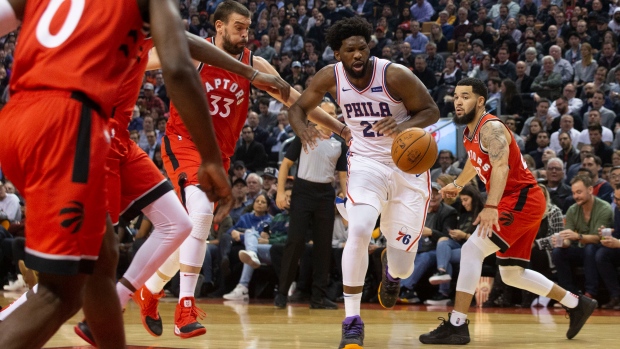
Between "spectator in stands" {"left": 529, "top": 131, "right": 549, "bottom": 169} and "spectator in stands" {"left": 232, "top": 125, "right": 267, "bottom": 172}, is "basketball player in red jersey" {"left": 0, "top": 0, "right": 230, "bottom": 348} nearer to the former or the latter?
"spectator in stands" {"left": 529, "top": 131, "right": 549, "bottom": 169}

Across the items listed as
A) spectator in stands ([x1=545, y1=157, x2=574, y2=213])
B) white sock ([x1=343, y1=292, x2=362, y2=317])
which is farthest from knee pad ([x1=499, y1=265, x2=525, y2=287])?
spectator in stands ([x1=545, y1=157, x2=574, y2=213])

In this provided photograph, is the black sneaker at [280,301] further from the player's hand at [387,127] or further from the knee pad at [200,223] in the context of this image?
the player's hand at [387,127]

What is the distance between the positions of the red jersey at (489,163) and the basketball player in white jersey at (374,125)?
0.57m

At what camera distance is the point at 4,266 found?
14.0 m

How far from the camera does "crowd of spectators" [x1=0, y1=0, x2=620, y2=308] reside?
11.0 m

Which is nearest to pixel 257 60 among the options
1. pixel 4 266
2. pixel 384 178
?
pixel 384 178

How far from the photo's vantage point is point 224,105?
676 cm

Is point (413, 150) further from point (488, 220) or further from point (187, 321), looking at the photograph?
point (187, 321)

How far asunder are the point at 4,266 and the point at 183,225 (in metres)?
10.2

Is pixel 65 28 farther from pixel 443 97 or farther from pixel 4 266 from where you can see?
pixel 443 97

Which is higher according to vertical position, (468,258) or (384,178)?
(384,178)

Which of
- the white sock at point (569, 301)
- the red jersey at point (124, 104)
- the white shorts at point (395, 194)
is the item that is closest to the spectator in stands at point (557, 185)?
the white sock at point (569, 301)

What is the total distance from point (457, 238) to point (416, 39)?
9790mm

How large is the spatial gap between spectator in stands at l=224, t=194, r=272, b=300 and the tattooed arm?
5.52 metres
